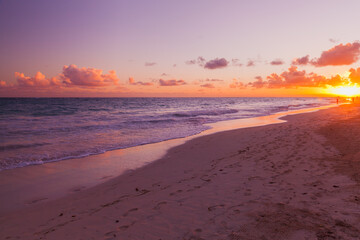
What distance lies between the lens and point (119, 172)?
834 centimetres

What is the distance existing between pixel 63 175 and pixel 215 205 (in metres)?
6.18

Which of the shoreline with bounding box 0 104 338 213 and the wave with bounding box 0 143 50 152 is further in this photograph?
the wave with bounding box 0 143 50 152

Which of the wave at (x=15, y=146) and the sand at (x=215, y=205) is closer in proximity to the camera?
the sand at (x=215, y=205)

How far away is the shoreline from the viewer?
6.28m

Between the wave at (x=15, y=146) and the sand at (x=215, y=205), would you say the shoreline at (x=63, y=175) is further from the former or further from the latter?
the wave at (x=15, y=146)

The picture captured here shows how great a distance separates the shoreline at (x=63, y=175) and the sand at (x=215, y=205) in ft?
1.71

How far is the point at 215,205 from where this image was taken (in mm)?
5070

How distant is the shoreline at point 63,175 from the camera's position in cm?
628

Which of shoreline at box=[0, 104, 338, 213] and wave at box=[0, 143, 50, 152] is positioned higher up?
wave at box=[0, 143, 50, 152]

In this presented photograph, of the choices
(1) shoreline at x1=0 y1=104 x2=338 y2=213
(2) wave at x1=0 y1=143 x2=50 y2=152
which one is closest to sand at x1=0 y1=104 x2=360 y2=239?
(1) shoreline at x1=0 y1=104 x2=338 y2=213

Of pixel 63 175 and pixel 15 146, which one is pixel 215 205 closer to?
pixel 63 175

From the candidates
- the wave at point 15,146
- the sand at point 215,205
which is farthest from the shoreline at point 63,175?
the wave at point 15,146

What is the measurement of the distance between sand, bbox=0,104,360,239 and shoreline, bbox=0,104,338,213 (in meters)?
0.52

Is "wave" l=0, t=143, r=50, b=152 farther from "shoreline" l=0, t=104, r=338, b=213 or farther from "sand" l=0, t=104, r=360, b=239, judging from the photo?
"sand" l=0, t=104, r=360, b=239
